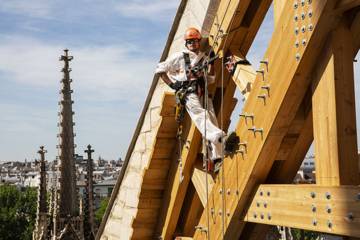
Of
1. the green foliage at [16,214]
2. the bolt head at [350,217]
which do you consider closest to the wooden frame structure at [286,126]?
the bolt head at [350,217]

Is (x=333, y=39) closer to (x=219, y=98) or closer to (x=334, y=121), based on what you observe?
(x=334, y=121)

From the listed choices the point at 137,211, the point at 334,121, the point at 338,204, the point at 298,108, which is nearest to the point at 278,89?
the point at 298,108

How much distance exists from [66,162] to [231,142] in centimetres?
2414

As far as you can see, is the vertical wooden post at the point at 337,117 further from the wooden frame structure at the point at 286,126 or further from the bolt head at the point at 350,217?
the bolt head at the point at 350,217

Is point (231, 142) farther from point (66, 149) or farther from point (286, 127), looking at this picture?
point (66, 149)

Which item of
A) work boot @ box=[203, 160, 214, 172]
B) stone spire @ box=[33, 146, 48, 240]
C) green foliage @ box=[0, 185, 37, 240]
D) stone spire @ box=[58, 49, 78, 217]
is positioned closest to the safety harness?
work boot @ box=[203, 160, 214, 172]

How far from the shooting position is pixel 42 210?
90.8ft

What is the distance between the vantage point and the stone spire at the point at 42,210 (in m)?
26.1

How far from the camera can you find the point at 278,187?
3.53 meters

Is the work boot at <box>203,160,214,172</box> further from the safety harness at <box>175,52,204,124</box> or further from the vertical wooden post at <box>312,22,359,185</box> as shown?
the vertical wooden post at <box>312,22,359,185</box>

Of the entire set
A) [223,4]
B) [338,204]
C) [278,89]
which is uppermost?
[223,4]

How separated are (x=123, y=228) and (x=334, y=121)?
3205 mm

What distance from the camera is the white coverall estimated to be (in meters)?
4.09

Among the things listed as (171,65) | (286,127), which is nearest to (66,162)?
(171,65)
